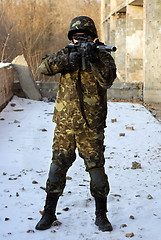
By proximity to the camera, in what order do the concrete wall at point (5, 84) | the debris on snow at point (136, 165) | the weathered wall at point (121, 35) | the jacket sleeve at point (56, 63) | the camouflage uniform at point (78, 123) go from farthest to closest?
the weathered wall at point (121, 35) → the concrete wall at point (5, 84) → the debris on snow at point (136, 165) → the camouflage uniform at point (78, 123) → the jacket sleeve at point (56, 63)

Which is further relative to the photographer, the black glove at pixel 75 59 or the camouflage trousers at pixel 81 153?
the camouflage trousers at pixel 81 153

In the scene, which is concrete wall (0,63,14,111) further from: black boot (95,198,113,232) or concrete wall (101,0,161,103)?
black boot (95,198,113,232)

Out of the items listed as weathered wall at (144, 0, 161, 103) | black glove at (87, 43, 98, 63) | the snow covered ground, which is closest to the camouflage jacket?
black glove at (87, 43, 98, 63)

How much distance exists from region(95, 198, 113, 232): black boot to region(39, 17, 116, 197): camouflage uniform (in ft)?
0.22

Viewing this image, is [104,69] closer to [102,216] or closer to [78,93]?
[78,93]

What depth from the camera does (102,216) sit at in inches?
114

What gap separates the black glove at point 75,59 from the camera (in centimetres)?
261

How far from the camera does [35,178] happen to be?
13.8 feet

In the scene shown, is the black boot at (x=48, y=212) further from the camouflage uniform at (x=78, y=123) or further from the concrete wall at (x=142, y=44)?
the concrete wall at (x=142, y=44)

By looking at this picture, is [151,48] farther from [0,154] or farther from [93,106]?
[93,106]

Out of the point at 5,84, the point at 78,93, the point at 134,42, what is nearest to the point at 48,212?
the point at 78,93

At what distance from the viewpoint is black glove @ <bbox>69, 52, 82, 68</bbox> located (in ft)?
8.55

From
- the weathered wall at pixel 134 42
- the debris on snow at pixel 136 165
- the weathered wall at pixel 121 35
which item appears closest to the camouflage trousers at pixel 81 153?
the debris on snow at pixel 136 165

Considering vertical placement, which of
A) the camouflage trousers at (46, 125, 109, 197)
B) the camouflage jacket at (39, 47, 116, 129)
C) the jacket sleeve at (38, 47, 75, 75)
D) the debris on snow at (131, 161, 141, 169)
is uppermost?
the jacket sleeve at (38, 47, 75, 75)
